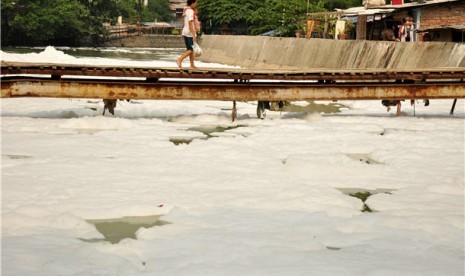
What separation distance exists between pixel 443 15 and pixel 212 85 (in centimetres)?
2170

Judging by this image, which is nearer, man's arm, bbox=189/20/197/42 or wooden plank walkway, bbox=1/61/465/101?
wooden plank walkway, bbox=1/61/465/101

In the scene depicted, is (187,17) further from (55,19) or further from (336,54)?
(55,19)

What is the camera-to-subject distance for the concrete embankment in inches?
755

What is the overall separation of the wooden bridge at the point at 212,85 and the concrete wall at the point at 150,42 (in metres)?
70.4

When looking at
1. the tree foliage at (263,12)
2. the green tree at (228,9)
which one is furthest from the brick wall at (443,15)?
the green tree at (228,9)

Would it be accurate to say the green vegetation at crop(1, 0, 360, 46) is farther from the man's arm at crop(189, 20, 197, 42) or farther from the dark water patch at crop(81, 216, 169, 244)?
the dark water patch at crop(81, 216, 169, 244)

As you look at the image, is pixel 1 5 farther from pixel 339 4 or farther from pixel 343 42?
pixel 343 42

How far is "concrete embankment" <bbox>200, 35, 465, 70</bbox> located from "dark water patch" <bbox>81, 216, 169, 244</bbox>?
13902mm

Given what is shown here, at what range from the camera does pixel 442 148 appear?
32.5 feet

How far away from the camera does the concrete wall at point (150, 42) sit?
268 ft

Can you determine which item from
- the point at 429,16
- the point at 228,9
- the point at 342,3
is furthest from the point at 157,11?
the point at 429,16

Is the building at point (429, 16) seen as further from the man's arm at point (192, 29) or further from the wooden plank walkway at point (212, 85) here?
the man's arm at point (192, 29)

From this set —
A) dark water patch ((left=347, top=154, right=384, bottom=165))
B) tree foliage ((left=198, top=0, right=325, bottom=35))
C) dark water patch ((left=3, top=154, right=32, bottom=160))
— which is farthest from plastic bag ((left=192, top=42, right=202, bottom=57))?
tree foliage ((left=198, top=0, right=325, bottom=35))

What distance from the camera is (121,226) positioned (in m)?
6.00
